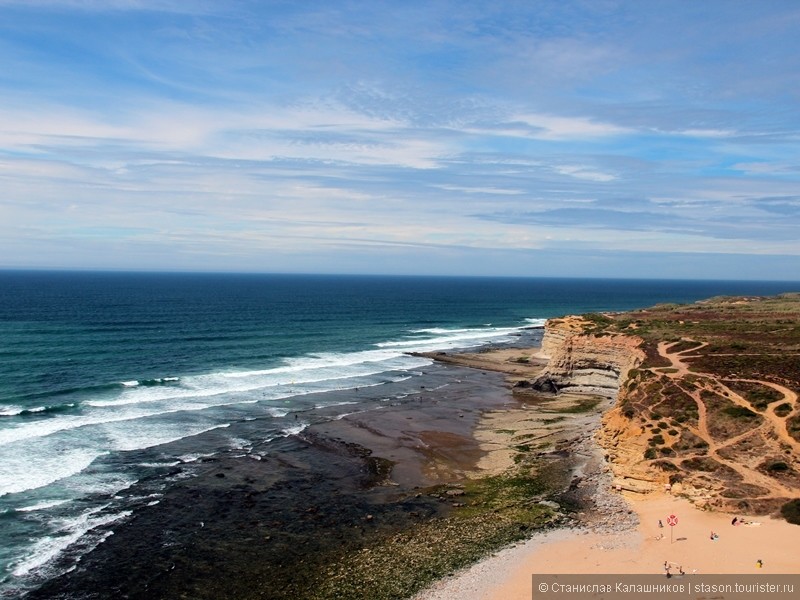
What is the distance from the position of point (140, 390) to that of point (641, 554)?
48352 millimetres

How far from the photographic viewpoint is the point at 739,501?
29.5 metres

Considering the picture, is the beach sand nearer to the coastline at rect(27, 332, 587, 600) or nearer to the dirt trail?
the coastline at rect(27, 332, 587, 600)

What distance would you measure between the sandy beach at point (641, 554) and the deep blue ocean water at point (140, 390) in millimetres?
19098

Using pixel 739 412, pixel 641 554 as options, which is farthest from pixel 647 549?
pixel 739 412

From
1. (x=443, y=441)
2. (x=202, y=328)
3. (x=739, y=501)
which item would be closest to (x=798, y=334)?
(x=739, y=501)

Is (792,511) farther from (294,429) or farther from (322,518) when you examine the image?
(294,429)

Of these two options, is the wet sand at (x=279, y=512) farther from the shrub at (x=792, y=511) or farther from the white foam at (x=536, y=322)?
the white foam at (x=536, y=322)

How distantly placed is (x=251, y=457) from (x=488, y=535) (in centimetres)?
1957

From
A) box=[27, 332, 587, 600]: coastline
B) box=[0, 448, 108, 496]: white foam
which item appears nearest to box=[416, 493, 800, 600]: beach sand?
box=[27, 332, 587, 600]: coastline

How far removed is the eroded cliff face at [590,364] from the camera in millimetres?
57875

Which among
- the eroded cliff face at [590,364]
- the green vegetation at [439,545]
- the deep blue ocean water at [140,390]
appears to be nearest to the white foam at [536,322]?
the deep blue ocean water at [140,390]

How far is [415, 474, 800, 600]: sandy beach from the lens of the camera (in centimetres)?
2395

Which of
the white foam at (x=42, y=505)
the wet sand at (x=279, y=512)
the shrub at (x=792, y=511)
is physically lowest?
the wet sand at (x=279, y=512)

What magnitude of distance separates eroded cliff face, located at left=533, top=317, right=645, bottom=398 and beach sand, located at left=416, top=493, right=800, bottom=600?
2726cm
